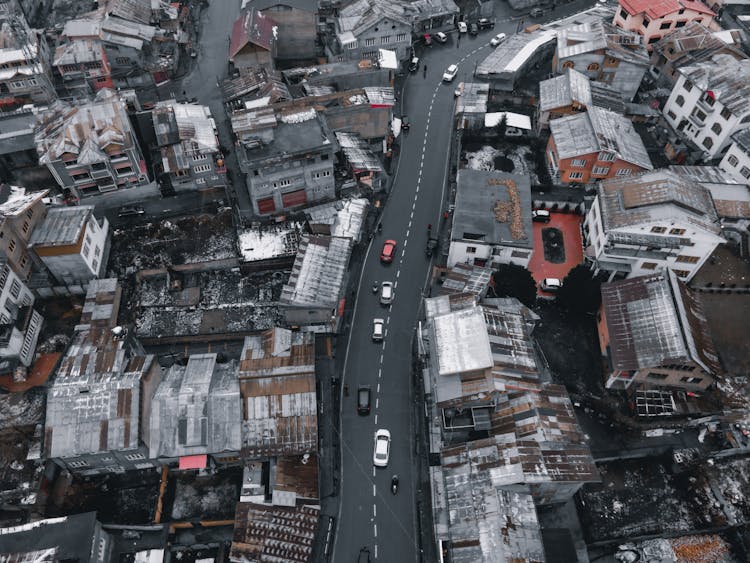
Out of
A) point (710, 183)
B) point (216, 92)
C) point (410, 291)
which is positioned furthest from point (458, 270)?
point (216, 92)

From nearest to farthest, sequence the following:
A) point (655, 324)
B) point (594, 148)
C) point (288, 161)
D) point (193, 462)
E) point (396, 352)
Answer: point (193, 462), point (655, 324), point (396, 352), point (288, 161), point (594, 148)

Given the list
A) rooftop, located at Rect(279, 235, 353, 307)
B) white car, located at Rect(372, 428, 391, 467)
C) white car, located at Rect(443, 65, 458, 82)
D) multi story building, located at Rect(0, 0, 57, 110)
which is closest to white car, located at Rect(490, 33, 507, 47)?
white car, located at Rect(443, 65, 458, 82)

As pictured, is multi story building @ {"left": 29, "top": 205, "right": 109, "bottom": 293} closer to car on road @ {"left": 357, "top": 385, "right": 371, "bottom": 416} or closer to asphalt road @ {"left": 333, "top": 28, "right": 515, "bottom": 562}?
asphalt road @ {"left": 333, "top": 28, "right": 515, "bottom": 562}

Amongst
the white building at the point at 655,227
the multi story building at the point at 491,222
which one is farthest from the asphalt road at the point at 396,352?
the white building at the point at 655,227

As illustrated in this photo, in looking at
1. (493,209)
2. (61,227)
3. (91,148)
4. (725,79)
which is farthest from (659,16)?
(61,227)

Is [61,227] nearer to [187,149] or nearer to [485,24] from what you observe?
[187,149]

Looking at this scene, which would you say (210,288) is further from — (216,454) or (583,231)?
(583,231)

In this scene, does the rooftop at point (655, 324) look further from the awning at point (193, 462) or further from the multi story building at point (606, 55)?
the multi story building at point (606, 55)
